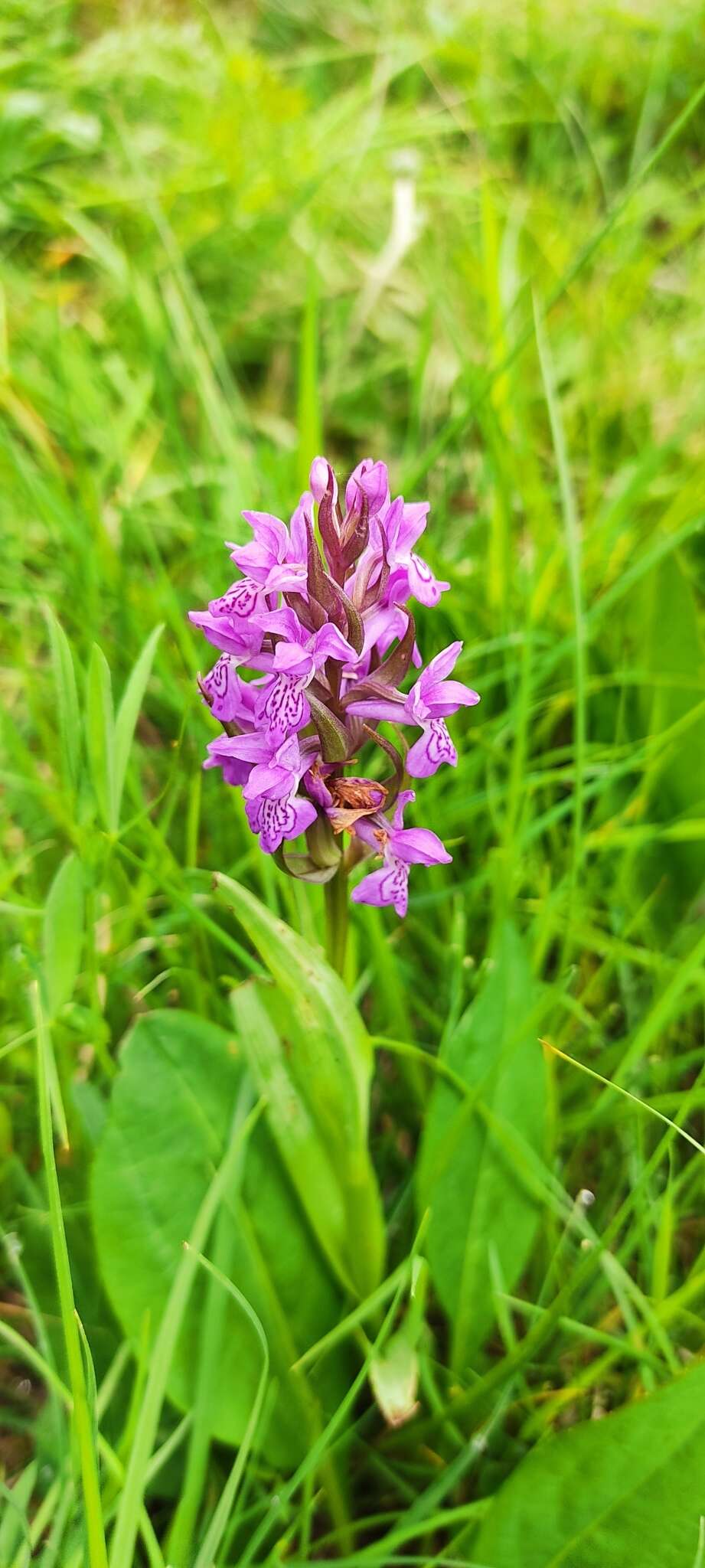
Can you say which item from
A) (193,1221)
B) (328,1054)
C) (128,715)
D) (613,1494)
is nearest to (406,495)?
(128,715)

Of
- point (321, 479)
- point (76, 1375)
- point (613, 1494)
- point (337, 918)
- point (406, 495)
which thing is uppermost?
point (406, 495)

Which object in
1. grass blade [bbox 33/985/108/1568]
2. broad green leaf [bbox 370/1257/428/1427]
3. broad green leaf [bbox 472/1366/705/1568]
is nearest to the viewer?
grass blade [bbox 33/985/108/1568]

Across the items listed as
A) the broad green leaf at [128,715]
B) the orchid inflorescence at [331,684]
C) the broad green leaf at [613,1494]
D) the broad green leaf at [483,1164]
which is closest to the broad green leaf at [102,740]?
the broad green leaf at [128,715]

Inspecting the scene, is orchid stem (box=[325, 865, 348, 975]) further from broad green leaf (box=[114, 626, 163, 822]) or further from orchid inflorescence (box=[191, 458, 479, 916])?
broad green leaf (box=[114, 626, 163, 822])

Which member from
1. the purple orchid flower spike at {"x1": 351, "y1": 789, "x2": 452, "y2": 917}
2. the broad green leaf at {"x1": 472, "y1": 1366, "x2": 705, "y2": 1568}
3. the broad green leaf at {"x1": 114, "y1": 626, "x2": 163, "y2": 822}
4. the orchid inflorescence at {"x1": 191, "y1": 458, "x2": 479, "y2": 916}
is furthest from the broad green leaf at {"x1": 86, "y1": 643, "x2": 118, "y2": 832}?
the broad green leaf at {"x1": 472, "y1": 1366, "x2": 705, "y2": 1568}

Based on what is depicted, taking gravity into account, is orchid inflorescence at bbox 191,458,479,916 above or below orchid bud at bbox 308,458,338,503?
below

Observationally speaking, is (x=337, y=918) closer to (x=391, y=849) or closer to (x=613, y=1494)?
(x=391, y=849)

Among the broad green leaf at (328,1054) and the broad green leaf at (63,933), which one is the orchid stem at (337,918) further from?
the broad green leaf at (63,933)
